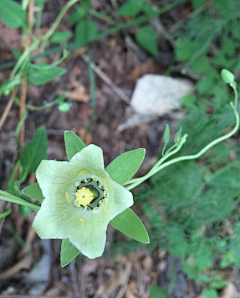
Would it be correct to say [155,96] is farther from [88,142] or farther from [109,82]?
[88,142]

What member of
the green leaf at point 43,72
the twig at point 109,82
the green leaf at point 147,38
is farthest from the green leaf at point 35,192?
the green leaf at point 147,38

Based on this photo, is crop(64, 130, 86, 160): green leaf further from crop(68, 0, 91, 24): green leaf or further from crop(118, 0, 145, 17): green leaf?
crop(118, 0, 145, 17): green leaf

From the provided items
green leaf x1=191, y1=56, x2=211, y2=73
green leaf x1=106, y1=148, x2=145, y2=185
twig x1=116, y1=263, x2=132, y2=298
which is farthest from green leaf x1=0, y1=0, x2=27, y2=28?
twig x1=116, y1=263, x2=132, y2=298

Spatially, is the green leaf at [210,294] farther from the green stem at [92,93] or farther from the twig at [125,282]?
the green stem at [92,93]

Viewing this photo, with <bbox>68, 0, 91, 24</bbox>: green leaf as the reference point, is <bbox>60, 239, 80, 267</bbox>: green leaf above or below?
below

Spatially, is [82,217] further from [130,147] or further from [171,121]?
[171,121]

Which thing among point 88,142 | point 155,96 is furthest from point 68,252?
point 155,96

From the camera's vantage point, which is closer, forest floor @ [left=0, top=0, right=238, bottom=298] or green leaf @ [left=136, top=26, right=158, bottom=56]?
forest floor @ [left=0, top=0, right=238, bottom=298]
